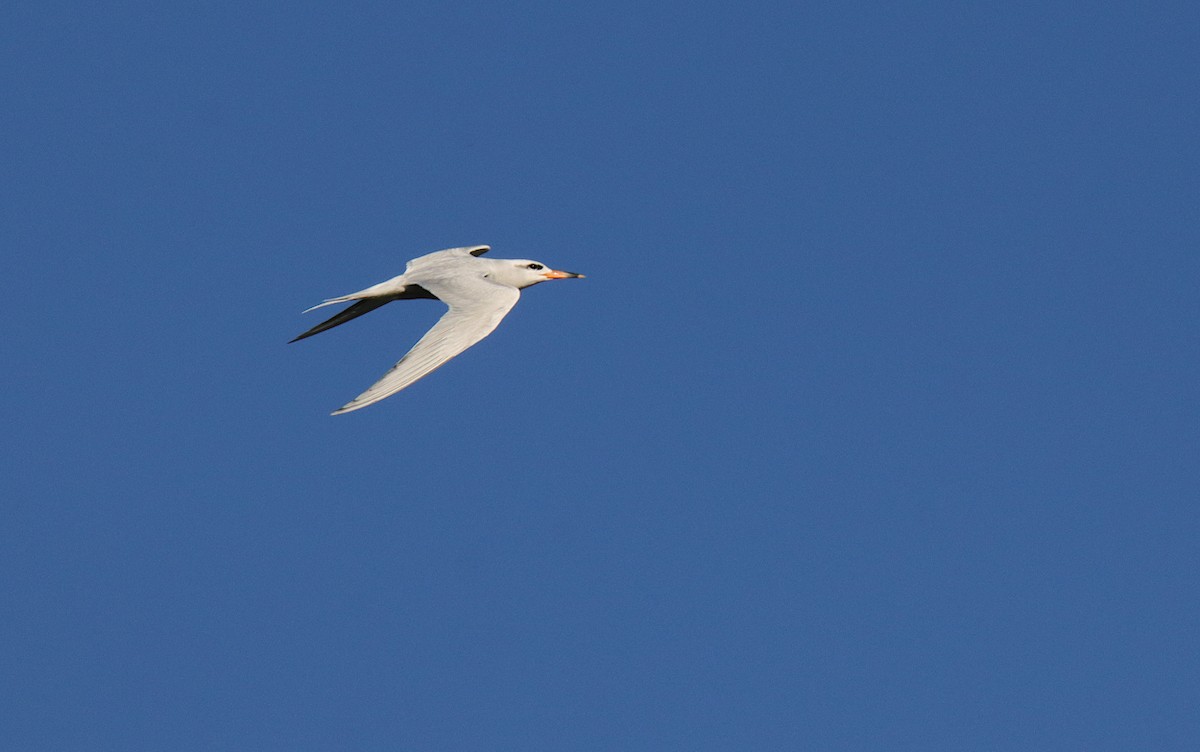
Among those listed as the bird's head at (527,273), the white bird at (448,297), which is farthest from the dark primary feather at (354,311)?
the bird's head at (527,273)

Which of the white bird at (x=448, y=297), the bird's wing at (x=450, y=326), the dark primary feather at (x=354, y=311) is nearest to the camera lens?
the bird's wing at (x=450, y=326)

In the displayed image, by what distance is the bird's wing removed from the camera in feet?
51.3

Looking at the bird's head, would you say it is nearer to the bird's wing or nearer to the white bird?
the white bird

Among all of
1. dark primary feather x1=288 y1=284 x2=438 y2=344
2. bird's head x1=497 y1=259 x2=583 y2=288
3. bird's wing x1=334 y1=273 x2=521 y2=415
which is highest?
bird's head x1=497 y1=259 x2=583 y2=288

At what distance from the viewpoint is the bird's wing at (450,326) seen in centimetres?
1565

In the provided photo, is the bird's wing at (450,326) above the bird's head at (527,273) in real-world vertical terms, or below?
below

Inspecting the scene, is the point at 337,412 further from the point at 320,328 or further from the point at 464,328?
the point at 320,328

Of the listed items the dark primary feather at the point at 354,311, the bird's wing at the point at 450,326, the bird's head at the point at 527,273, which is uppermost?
the bird's head at the point at 527,273

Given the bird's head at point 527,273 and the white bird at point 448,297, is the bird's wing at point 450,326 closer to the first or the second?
the white bird at point 448,297

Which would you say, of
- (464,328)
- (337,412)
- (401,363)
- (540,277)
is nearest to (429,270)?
(540,277)

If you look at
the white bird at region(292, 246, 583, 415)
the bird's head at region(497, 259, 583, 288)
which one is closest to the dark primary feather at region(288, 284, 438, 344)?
the white bird at region(292, 246, 583, 415)

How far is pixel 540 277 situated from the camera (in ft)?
76.0

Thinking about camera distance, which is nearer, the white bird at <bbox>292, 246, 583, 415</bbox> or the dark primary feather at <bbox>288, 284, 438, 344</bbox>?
the white bird at <bbox>292, 246, 583, 415</bbox>

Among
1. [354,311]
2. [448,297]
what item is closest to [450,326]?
[448,297]
